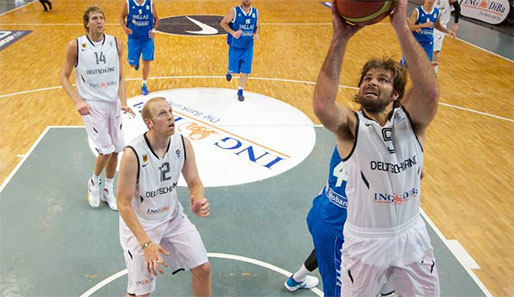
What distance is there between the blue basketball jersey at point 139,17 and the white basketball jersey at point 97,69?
3.59m

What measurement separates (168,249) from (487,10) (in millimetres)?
17501

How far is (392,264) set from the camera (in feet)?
8.84

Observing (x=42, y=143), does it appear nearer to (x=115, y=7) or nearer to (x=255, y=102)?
(x=255, y=102)

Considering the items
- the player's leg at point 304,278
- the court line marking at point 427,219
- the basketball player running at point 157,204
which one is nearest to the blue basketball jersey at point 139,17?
the court line marking at point 427,219

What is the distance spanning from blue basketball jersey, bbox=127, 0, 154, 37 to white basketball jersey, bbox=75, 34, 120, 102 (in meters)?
3.59

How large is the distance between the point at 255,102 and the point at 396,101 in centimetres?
648

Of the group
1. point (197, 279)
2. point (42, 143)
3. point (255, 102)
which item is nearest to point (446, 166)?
point (255, 102)

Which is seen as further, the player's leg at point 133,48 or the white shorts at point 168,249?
the player's leg at point 133,48

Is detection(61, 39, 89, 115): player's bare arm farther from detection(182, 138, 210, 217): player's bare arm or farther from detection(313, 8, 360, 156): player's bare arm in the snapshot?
detection(313, 8, 360, 156): player's bare arm

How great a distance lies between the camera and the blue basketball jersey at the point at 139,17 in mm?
8805

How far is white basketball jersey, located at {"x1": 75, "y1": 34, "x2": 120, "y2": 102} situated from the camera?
523cm

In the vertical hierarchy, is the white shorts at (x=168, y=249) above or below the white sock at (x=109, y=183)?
above

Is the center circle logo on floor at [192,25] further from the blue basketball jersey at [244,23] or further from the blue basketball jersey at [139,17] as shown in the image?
the blue basketball jersey at [244,23]

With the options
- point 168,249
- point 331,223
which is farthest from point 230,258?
point 331,223
